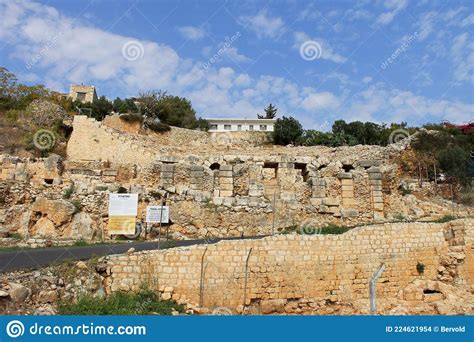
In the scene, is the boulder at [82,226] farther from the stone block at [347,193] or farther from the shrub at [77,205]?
the stone block at [347,193]

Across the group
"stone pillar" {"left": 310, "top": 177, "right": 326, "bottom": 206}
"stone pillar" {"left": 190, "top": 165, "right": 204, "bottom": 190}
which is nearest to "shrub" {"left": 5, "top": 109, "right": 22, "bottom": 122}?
"stone pillar" {"left": 190, "top": 165, "right": 204, "bottom": 190}

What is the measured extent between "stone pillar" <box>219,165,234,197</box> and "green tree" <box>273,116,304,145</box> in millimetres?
23112

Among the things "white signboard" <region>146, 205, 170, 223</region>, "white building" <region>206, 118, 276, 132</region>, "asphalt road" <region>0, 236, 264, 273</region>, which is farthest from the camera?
"white building" <region>206, 118, 276, 132</region>

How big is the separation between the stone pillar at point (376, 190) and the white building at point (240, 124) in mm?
37344

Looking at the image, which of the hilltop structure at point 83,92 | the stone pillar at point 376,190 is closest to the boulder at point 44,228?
the stone pillar at point 376,190

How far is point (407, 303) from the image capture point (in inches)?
421

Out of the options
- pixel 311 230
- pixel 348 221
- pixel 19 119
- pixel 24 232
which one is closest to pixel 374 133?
pixel 348 221

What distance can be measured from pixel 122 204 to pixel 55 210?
9.70 feet

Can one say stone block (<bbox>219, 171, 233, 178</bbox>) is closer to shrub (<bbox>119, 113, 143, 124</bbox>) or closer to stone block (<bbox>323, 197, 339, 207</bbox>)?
stone block (<bbox>323, 197, 339, 207</bbox>)

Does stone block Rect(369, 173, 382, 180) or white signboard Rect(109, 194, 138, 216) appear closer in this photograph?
white signboard Rect(109, 194, 138, 216)

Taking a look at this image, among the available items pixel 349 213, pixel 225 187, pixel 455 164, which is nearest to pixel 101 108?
pixel 225 187

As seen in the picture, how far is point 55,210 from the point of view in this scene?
14.5m

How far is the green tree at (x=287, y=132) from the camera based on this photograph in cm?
4159

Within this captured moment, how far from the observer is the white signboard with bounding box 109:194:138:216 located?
44.0 ft
